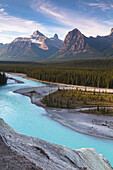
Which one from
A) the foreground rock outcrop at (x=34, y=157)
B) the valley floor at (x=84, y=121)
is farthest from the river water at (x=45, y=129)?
the foreground rock outcrop at (x=34, y=157)

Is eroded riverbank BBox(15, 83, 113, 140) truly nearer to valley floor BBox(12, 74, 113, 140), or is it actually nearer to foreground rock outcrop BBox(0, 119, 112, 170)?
valley floor BBox(12, 74, 113, 140)

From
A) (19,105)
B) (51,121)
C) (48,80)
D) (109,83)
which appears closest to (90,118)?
(51,121)

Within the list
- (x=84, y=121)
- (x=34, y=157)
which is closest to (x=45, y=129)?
(x=84, y=121)

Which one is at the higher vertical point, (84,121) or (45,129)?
(84,121)

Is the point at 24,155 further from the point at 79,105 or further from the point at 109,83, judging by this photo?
the point at 109,83

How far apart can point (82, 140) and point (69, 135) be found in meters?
2.58

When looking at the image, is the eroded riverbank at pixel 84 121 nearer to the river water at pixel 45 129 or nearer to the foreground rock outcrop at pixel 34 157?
the river water at pixel 45 129

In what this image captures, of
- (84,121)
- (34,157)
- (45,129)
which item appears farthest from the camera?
(84,121)

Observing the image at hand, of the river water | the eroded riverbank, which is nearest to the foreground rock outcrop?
the river water

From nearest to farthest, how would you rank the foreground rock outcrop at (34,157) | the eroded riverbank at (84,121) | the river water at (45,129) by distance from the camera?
the foreground rock outcrop at (34,157)
the river water at (45,129)
the eroded riverbank at (84,121)

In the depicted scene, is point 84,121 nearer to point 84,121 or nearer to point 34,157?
point 84,121

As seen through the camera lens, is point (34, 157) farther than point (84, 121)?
No

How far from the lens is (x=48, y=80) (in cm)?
10288

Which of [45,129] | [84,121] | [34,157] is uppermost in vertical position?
[34,157]
